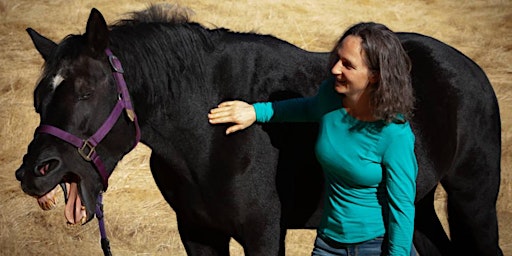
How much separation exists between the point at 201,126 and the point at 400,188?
974mm

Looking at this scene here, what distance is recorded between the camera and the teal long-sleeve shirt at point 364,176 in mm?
2537

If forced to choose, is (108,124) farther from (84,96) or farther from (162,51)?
(162,51)

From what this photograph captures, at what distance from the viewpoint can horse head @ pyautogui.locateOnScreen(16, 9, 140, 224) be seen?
266cm

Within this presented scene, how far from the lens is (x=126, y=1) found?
846 centimetres

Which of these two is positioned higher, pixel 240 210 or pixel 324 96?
pixel 324 96

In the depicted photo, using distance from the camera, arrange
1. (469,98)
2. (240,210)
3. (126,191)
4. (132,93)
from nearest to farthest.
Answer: (132,93)
(240,210)
(469,98)
(126,191)

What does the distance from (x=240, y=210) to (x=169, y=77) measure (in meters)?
0.64

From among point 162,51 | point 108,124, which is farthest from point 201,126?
point 108,124

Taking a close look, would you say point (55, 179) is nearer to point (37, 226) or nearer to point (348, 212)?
point (348, 212)

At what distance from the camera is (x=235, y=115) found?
3.07 meters

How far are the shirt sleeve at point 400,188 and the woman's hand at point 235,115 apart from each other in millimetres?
722

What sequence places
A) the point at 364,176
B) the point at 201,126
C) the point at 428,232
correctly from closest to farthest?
the point at 364,176 < the point at 201,126 < the point at 428,232

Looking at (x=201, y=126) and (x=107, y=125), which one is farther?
(x=201, y=126)

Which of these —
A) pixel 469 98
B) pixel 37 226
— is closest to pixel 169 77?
pixel 469 98
